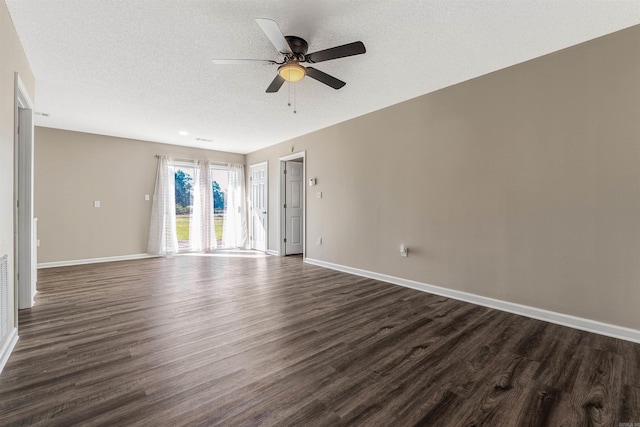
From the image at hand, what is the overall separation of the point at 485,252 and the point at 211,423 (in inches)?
119

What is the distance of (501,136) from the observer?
2996 millimetres

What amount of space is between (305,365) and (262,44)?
2.67 m

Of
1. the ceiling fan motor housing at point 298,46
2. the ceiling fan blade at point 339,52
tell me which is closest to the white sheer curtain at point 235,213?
the ceiling fan motor housing at point 298,46

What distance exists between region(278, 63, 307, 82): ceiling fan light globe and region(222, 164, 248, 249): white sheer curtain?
201 inches

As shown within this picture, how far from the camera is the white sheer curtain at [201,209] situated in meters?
6.65

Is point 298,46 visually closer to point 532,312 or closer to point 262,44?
point 262,44

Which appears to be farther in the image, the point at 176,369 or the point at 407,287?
the point at 407,287

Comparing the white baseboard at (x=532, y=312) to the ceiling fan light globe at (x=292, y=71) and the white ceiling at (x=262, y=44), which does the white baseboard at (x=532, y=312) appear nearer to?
the white ceiling at (x=262, y=44)

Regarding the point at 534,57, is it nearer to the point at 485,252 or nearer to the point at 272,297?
the point at 485,252

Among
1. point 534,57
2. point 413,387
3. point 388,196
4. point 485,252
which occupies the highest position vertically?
point 534,57

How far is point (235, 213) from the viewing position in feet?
23.9

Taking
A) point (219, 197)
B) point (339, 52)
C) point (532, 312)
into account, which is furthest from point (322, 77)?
point (219, 197)

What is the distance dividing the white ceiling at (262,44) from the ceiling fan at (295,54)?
4.5 inches

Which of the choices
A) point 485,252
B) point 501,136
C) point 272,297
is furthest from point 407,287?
point 501,136
